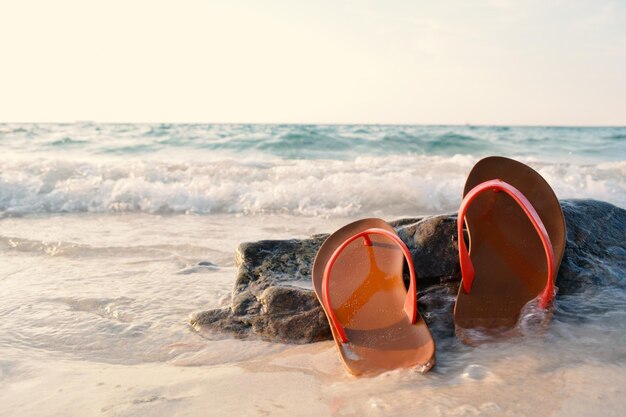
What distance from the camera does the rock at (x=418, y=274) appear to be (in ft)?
6.72

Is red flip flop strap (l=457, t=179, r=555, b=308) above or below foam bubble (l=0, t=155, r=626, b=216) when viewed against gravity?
above

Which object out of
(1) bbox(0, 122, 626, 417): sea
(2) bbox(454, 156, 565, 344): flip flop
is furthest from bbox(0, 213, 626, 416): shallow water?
(2) bbox(454, 156, 565, 344): flip flop

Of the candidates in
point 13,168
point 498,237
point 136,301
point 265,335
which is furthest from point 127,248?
point 13,168

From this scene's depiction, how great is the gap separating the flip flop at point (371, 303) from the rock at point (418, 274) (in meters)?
0.10

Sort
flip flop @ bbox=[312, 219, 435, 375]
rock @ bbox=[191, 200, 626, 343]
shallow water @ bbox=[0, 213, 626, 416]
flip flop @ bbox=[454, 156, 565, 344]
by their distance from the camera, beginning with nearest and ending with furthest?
1. shallow water @ bbox=[0, 213, 626, 416]
2. flip flop @ bbox=[312, 219, 435, 375]
3. flip flop @ bbox=[454, 156, 565, 344]
4. rock @ bbox=[191, 200, 626, 343]

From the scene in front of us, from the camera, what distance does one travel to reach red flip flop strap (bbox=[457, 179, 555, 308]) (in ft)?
6.04

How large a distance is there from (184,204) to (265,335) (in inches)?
138

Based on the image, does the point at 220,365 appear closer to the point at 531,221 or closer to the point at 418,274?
the point at 418,274

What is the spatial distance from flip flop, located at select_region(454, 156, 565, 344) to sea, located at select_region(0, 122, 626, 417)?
0.12 metres

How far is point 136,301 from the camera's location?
2531 mm

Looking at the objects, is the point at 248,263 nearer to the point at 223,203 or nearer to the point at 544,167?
the point at 223,203

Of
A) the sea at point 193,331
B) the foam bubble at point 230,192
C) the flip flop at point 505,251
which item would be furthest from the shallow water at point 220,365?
the foam bubble at point 230,192

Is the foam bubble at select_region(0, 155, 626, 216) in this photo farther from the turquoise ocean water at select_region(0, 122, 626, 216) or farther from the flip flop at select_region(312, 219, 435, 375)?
the flip flop at select_region(312, 219, 435, 375)

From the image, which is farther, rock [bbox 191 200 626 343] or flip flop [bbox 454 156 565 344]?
rock [bbox 191 200 626 343]
